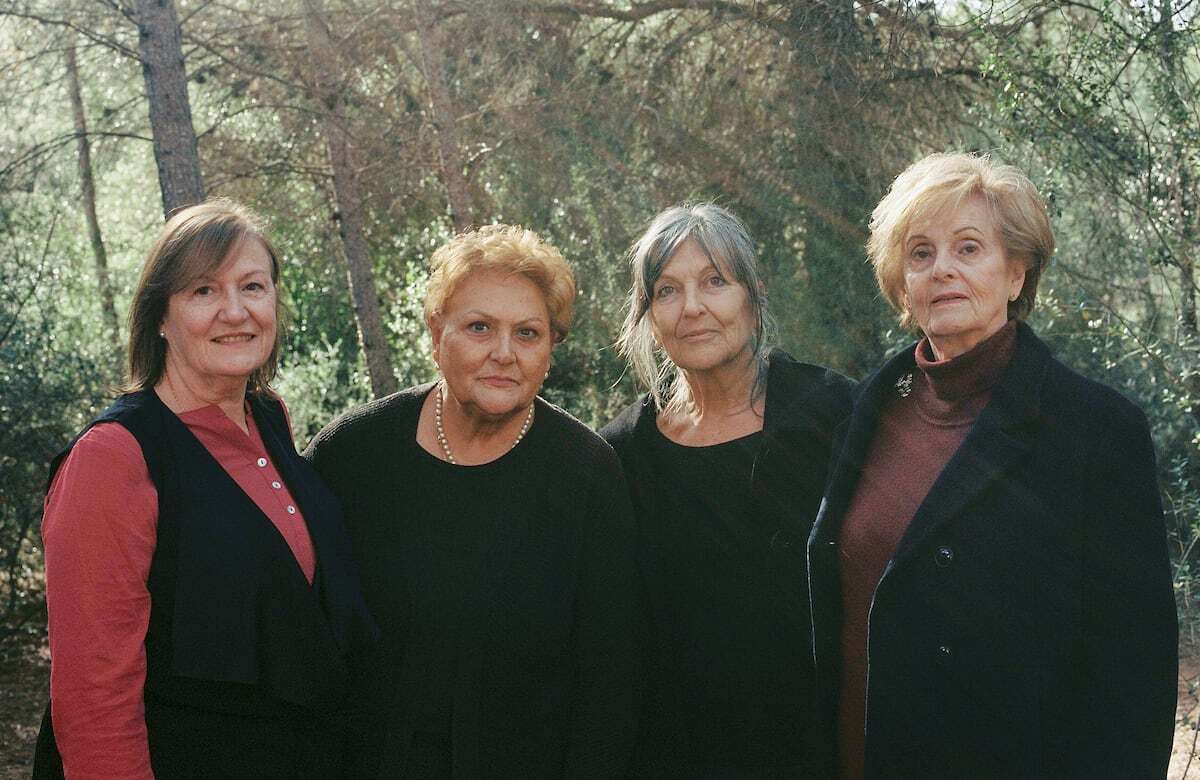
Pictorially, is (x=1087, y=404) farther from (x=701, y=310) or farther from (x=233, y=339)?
(x=233, y=339)

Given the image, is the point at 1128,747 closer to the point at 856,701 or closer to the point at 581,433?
the point at 856,701

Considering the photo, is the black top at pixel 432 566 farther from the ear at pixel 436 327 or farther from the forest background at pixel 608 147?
the forest background at pixel 608 147

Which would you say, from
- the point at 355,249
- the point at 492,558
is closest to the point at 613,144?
the point at 355,249

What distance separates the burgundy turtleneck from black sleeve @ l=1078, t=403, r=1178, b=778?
1.26 feet

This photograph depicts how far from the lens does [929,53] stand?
26.0 ft

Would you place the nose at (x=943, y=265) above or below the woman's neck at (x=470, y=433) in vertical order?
above

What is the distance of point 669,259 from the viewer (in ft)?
10.6

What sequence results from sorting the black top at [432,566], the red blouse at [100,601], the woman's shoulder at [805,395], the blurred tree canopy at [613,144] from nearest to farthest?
the red blouse at [100,601] → the black top at [432,566] → the woman's shoulder at [805,395] → the blurred tree canopy at [613,144]

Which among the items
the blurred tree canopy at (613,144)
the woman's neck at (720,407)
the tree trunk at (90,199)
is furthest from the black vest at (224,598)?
the tree trunk at (90,199)

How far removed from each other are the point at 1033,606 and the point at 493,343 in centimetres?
142

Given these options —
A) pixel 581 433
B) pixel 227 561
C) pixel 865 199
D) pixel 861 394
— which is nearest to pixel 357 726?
pixel 227 561

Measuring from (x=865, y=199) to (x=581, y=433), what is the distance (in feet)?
18.8

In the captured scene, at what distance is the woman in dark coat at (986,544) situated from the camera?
90.0 inches

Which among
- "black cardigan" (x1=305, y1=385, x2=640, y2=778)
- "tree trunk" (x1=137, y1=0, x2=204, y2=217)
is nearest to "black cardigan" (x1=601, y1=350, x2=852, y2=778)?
"black cardigan" (x1=305, y1=385, x2=640, y2=778)
